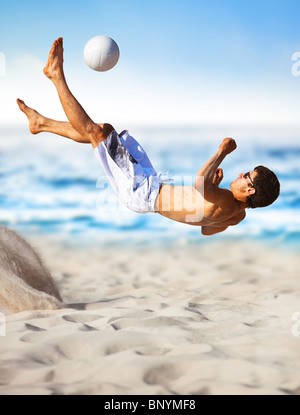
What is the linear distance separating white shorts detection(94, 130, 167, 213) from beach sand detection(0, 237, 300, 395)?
111 centimetres

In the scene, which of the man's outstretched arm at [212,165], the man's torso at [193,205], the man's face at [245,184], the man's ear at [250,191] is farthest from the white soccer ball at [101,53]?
the man's ear at [250,191]

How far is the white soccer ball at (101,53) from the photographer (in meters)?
4.56

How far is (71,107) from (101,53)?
54 cm

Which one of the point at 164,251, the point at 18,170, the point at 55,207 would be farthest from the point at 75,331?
the point at 18,170

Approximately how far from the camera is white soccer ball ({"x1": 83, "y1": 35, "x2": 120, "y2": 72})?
4559mm

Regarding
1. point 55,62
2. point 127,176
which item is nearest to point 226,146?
point 127,176

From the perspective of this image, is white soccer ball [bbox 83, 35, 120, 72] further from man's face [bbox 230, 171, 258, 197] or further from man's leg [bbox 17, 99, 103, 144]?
man's face [bbox 230, 171, 258, 197]

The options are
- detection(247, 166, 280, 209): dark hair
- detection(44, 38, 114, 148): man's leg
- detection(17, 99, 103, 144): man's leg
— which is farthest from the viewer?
detection(17, 99, 103, 144): man's leg

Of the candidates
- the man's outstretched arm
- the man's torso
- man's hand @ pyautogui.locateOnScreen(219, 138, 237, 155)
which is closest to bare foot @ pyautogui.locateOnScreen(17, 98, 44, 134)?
the man's torso

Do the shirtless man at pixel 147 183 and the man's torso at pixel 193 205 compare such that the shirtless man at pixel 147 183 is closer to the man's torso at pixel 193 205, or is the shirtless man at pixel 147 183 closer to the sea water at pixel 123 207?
the man's torso at pixel 193 205

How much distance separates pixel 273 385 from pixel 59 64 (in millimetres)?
2947

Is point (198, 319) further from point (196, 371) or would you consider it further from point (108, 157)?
point (108, 157)

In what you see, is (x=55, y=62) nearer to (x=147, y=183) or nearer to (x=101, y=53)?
(x=101, y=53)

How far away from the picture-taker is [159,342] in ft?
14.5
